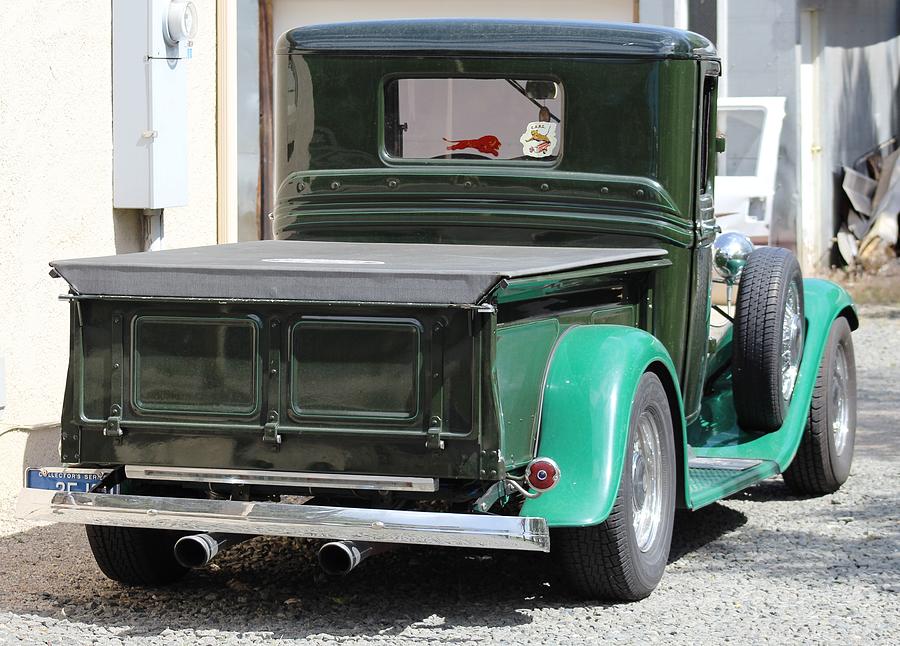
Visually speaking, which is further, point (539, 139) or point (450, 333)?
point (539, 139)

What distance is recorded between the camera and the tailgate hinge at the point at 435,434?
419 centimetres

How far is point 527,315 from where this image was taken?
4.46 metres

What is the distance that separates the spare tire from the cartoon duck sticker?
984 mm

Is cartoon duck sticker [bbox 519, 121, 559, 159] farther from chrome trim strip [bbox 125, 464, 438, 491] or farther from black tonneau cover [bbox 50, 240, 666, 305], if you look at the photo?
chrome trim strip [bbox 125, 464, 438, 491]

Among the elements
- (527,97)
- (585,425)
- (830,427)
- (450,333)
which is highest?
(527,97)

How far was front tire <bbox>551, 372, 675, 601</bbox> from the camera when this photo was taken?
4566mm

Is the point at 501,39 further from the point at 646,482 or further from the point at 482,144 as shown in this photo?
the point at 646,482

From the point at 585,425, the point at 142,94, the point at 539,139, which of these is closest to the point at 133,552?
the point at 585,425

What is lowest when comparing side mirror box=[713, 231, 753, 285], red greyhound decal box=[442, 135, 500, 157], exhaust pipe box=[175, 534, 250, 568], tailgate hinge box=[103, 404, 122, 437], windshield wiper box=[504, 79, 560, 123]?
exhaust pipe box=[175, 534, 250, 568]

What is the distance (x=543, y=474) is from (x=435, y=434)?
1.25ft

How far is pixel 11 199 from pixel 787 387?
330cm

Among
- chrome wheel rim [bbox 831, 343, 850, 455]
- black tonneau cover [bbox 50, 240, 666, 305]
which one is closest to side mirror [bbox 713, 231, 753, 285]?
chrome wheel rim [bbox 831, 343, 850, 455]

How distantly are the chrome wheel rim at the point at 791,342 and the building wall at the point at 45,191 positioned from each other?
2997 millimetres

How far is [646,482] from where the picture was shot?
492 cm
